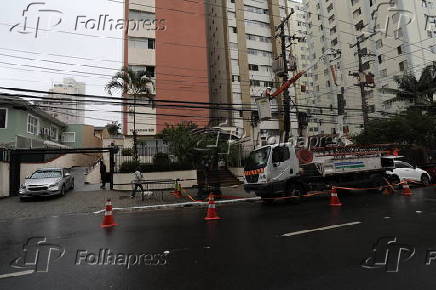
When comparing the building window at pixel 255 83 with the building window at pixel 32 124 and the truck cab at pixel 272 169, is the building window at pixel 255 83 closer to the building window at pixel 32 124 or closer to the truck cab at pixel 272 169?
the building window at pixel 32 124

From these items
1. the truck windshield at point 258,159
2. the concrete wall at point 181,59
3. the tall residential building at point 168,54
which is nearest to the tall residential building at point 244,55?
the concrete wall at point 181,59

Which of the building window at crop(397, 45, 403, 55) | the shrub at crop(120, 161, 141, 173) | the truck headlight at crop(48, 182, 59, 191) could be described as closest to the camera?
the truck headlight at crop(48, 182, 59, 191)

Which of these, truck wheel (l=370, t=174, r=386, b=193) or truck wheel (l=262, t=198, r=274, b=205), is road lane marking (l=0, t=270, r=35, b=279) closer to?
truck wheel (l=262, t=198, r=274, b=205)

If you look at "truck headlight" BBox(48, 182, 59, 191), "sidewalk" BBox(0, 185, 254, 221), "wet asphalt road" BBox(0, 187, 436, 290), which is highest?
"truck headlight" BBox(48, 182, 59, 191)

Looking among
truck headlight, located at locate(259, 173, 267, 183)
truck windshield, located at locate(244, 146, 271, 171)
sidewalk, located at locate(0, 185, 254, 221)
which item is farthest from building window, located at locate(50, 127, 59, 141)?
truck headlight, located at locate(259, 173, 267, 183)

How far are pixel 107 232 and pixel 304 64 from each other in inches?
3129

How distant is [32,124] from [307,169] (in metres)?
28.7

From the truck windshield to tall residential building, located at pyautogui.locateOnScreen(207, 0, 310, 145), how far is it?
2625cm

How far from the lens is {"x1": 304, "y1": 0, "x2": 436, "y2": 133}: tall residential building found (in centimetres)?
4488

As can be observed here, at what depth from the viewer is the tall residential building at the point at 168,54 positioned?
100 ft

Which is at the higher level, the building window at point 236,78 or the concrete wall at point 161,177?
the building window at point 236,78

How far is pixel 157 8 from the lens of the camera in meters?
32.9

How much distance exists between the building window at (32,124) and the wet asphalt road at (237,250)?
900 inches

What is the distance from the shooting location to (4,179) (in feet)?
58.5
